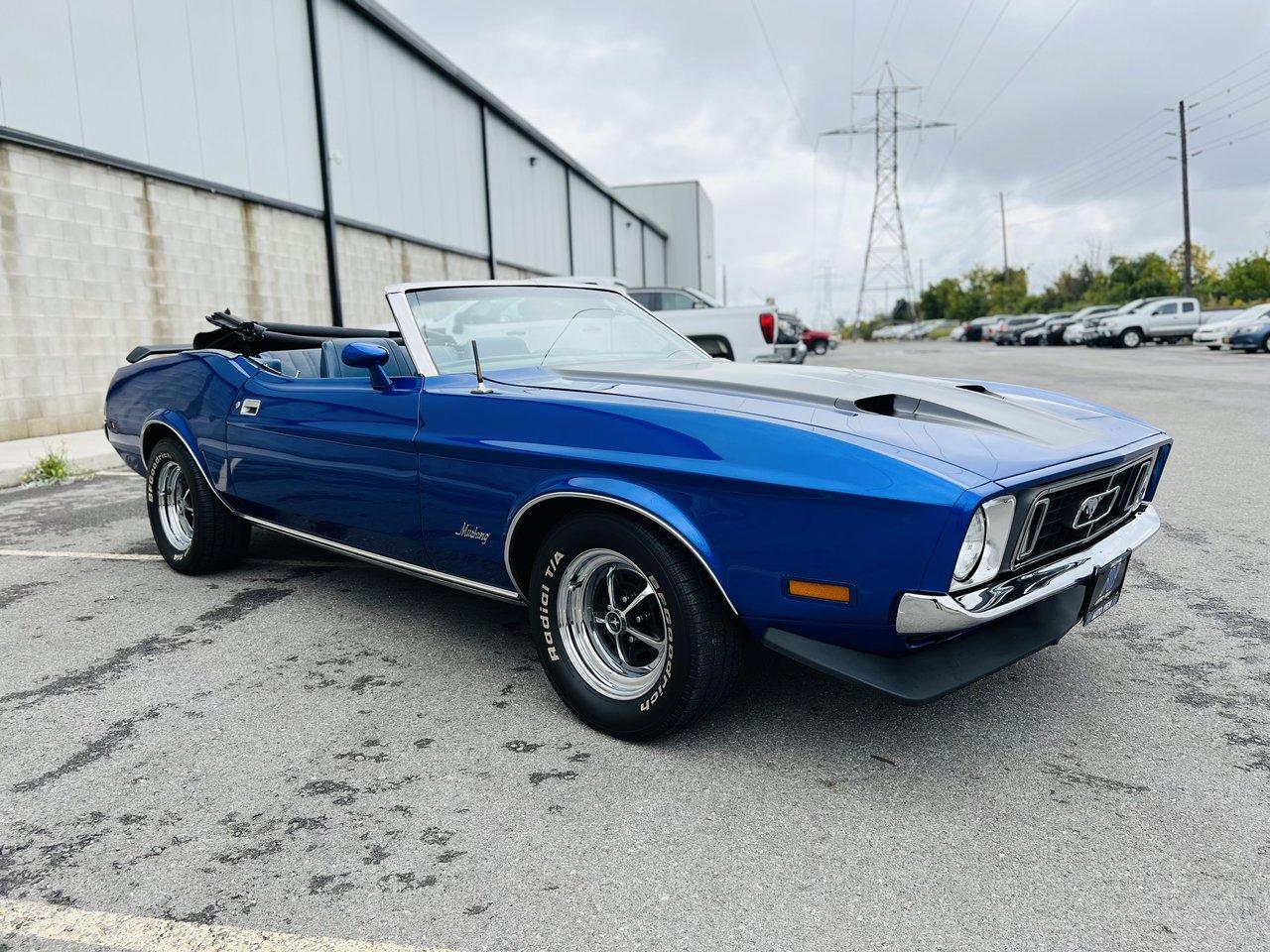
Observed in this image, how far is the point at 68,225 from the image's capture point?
10117mm

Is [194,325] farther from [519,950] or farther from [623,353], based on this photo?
[519,950]

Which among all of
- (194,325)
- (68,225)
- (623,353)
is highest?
(68,225)

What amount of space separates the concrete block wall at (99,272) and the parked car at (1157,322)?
27.3 meters

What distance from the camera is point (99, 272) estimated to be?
10.6 metres

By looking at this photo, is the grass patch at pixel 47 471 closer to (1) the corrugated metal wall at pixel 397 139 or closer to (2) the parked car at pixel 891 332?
(1) the corrugated metal wall at pixel 397 139

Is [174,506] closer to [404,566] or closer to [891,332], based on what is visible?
[404,566]

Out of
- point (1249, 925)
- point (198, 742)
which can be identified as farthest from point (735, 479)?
point (198, 742)

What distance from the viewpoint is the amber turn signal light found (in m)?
2.26

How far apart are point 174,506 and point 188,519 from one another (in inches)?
5.3

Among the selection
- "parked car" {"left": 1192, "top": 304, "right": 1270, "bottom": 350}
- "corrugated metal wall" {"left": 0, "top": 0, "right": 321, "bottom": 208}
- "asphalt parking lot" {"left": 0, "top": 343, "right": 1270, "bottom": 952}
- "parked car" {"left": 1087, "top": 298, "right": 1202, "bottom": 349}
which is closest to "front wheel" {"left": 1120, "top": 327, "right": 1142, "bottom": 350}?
"parked car" {"left": 1087, "top": 298, "right": 1202, "bottom": 349}

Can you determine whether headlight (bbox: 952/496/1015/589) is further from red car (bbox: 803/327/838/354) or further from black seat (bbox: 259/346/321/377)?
red car (bbox: 803/327/838/354)

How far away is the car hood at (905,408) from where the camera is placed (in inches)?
93.7

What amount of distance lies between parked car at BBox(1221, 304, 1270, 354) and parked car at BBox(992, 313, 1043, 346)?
18029 mm

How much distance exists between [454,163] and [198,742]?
19.7 metres
